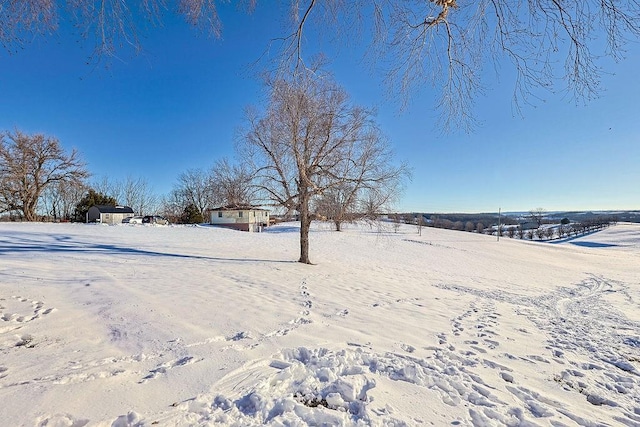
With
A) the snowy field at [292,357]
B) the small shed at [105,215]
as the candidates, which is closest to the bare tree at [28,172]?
the small shed at [105,215]

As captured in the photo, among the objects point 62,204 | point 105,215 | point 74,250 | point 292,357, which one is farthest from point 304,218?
point 62,204

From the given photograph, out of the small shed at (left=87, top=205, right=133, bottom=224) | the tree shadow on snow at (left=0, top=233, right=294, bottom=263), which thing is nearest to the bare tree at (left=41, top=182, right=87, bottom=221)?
the small shed at (left=87, top=205, right=133, bottom=224)

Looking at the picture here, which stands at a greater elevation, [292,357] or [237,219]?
[237,219]

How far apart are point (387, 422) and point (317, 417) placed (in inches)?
19.2

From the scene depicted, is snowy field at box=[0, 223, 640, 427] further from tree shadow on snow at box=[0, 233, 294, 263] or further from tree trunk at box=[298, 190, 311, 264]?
tree shadow on snow at box=[0, 233, 294, 263]

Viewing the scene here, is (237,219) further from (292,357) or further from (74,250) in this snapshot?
(292,357)

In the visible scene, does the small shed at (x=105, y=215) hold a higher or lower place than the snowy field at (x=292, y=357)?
higher

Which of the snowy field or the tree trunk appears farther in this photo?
the tree trunk

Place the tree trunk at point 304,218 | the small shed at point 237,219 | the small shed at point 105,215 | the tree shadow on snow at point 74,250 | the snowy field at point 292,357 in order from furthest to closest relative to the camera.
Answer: the small shed at point 237,219
the small shed at point 105,215
the tree shadow on snow at point 74,250
the tree trunk at point 304,218
the snowy field at point 292,357

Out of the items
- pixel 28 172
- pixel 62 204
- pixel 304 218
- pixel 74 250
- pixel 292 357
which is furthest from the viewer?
pixel 62 204

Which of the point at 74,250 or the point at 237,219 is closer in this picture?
the point at 74,250

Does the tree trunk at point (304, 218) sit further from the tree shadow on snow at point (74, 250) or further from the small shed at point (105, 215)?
the small shed at point (105, 215)

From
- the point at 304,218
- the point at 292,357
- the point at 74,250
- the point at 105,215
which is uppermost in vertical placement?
the point at 105,215

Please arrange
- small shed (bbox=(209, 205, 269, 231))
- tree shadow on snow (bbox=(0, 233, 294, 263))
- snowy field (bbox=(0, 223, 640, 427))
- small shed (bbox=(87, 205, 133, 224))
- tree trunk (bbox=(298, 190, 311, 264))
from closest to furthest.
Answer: snowy field (bbox=(0, 223, 640, 427)) → tree trunk (bbox=(298, 190, 311, 264)) → tree shadow on snow (bbox=(0, 233, 294, 263)) → small shed (bbox=(87, 205, 133, 224)) → small shed (bbox=(209, 205, 269, 231))
